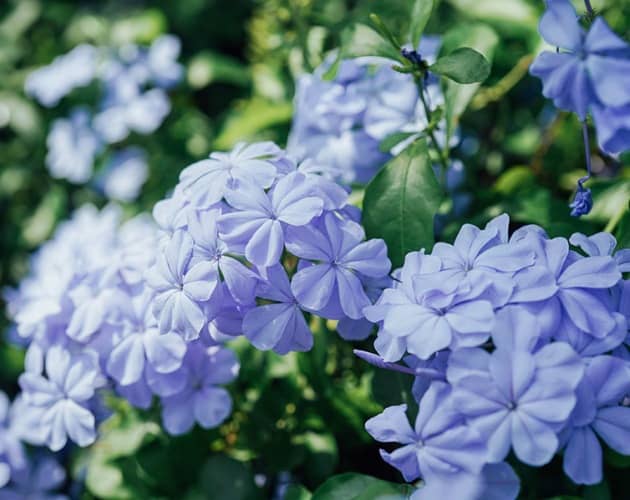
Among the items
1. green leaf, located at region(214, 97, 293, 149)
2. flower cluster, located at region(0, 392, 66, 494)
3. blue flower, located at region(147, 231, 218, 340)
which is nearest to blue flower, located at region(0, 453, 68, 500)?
flower cluster, located at region(0, 392, 66, 494)

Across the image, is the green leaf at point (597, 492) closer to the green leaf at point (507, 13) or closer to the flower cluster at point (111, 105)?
the green leaf at point (507, 13)

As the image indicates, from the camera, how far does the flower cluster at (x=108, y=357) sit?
0.99 meters

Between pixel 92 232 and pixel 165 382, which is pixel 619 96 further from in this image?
pixel 92 232

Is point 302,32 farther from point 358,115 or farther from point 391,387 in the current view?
point 391,387

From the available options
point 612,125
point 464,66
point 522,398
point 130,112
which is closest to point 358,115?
point 464,66

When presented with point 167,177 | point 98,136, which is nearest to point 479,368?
point 167,177

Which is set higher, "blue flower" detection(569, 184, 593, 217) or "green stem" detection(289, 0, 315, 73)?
"blue flower" detection(569, 184, 593, 217)

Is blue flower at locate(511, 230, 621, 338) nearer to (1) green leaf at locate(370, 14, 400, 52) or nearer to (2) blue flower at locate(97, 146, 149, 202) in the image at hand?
(1) green leaf at locate(370, 14, 400, 52)

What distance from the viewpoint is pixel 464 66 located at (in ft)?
3.02

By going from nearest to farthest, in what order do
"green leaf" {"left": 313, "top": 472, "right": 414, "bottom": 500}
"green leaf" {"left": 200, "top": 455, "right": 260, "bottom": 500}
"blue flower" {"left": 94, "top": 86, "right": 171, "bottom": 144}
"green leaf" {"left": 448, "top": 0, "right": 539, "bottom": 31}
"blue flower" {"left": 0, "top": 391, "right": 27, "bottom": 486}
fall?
"green leaf" {"left": 313, "top": 472, "right": 414, "bottom": 500}
"green leaf" {"left": 200, "top": 455, "right": 260, "bottom": 500}
"blue flower" {"left": 0, "top": 391, "right": 27, "bottom": 486}
"green leaf" {"left": 448, "top": 0, "right": 539, "bottom": 31}
"blue flower" {"left": 94, "top": 86, "right": 171, "bottom": 144}

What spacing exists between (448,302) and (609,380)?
0.16 metres

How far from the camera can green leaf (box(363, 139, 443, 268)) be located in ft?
3.14

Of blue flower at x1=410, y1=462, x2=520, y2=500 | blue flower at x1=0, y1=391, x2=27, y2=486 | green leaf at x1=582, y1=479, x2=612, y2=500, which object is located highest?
blue flower at x1=410, y1=462, x2=520, y2=500

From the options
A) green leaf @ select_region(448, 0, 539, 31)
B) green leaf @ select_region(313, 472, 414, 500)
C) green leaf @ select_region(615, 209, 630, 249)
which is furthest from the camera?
green leaf @ select_region(448, 0, 539, 31)
